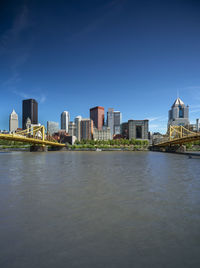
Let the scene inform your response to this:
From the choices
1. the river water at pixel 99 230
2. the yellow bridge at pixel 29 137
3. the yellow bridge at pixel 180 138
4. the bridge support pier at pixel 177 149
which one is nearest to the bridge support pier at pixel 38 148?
the yellow bridge at pixel 29 137

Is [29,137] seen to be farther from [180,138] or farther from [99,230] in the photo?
[99,230]

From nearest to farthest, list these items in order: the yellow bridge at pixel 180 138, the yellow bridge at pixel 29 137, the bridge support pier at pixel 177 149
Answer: the yellow bridge at pixel 180 138 → the yellow bridge at pixel 29 137 → the bridge support pier at pixel 177 149

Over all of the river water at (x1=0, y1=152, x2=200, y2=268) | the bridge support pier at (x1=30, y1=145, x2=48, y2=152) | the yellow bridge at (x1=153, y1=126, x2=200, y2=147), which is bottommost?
the bridge support pier at (x1=30, y1=145, x2=48, y2=152)

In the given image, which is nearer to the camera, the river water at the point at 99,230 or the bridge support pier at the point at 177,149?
the river water at the point at 99,230

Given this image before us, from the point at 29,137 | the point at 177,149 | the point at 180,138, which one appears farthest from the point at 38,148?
the point at 177,149

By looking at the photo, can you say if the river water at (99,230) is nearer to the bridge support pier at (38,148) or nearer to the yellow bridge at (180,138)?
the yellow bridge at (180,138)

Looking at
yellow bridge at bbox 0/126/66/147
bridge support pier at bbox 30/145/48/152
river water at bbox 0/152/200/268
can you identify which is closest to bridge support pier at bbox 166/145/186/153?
yellow bridge at bbox 0/126/66/147

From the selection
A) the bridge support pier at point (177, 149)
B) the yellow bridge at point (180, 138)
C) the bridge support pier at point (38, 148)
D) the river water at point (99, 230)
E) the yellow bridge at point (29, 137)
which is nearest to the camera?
the river water at point (99, 230)

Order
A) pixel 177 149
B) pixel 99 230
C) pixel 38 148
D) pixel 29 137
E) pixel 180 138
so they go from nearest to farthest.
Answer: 1. pixel 99 230
2. pixel 180 138
3. pixel 29 137
4. pixel 177 149
5. pixel 38 148

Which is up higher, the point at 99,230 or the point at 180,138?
the point at 180,138

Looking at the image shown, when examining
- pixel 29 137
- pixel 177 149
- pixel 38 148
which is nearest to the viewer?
pixel 29 137

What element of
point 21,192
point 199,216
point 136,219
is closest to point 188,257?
point 136,219

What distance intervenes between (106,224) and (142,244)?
154cm

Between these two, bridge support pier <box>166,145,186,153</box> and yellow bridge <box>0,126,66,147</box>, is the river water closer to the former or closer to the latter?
yellow bridge <box>0,126,66,147</box>
